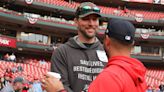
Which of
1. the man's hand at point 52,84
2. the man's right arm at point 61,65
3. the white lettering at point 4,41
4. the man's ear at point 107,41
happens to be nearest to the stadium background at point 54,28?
the white lettering at point 4,41

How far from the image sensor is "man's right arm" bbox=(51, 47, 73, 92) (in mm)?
3709

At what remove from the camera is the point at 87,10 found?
3.94 m

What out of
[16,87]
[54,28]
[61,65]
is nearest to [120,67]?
[61,65]

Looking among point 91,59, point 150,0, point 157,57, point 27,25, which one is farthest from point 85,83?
point 150,0

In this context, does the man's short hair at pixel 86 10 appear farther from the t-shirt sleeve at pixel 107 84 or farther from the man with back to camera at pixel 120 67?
the t-shirt sleeve at pixel 107 84

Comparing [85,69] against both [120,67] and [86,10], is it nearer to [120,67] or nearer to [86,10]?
[86,10]

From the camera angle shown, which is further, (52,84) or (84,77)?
(84,77)

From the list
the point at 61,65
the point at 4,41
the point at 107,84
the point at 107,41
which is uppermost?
the point at 107,41

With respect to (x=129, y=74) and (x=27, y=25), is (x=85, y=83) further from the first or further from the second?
(x=27, y=25)

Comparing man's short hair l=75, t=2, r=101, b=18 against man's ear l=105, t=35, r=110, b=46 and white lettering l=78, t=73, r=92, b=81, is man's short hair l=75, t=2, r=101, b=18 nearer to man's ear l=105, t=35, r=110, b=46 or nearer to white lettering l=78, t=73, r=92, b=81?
white lettering l=78, t=73, r=92, b=81

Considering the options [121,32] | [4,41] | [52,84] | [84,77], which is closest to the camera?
[121,32]

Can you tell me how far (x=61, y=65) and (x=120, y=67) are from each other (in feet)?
4.07

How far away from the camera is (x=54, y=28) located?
1464 inches

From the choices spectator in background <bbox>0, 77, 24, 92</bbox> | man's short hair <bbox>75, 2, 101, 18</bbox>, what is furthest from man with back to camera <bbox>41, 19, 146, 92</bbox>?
spectator in background <bbox>0, 77, 24, 92</bbox>
